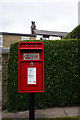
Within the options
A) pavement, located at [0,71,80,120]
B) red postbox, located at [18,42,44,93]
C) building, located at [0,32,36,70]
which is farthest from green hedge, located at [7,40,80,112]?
building, located at [0,32,36,70]

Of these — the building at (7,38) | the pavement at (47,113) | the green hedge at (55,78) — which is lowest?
the pavement at (47,113)

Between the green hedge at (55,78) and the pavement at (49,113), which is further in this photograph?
the green hedge at (55,78)

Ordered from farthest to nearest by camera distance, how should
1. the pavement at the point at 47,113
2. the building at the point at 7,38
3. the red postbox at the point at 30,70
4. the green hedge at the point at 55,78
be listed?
1. the building at the point at 7,38
2. the green hedge at the point at 55,78
3. the pavement at the point at 47,113
4. the red postbox at the point at 30,70

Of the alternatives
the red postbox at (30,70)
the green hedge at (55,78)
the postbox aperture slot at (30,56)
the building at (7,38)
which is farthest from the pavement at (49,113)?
the building at (7,38)

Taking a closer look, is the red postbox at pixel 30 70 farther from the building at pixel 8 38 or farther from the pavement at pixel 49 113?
the building at pixel 8 38

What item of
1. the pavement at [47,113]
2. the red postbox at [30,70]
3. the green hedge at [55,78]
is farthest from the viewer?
the green hedge at [55,78]

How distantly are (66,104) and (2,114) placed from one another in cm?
209

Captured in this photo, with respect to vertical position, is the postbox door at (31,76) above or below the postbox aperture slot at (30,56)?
below

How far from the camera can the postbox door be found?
7.11 feet

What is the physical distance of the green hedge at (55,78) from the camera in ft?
11.5

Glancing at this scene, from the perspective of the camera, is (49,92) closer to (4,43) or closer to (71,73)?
(71,73)

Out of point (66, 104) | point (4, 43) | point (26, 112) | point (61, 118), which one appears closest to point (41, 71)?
point (61, 118)

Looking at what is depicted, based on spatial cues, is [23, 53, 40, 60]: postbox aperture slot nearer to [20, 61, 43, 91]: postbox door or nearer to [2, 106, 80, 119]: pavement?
[20, 61, 43, 91]: postbox door

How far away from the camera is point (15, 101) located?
352cm
